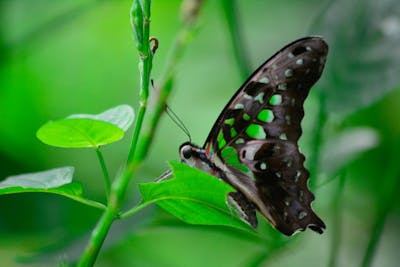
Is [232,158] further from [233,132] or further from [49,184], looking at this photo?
[49,184]

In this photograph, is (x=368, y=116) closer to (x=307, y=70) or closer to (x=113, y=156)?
(x=113, y=156)

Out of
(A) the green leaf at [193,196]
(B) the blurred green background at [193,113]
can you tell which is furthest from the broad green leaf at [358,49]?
(A) the green leaf at [193,196]

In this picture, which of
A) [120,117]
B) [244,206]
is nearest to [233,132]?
[244,206]

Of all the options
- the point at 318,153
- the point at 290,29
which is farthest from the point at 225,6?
the point at 290,29

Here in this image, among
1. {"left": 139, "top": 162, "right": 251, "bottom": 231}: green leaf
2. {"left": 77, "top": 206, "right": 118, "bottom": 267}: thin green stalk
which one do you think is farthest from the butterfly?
{"left": 77, "top": 206, "right": 118, "bottom": 267}: thin green stalk

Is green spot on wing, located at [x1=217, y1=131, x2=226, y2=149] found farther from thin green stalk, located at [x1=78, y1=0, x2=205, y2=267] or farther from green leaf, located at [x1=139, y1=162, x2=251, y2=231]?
thin green stalk, located at [x1=78, y1=0, x2=205, y2=267]

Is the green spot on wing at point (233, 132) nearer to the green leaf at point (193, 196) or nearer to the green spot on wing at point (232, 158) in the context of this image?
the green spot on wing at point (232, 158)

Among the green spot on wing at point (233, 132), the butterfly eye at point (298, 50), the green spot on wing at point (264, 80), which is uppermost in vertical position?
the butterfly eye at point (298, 50)
